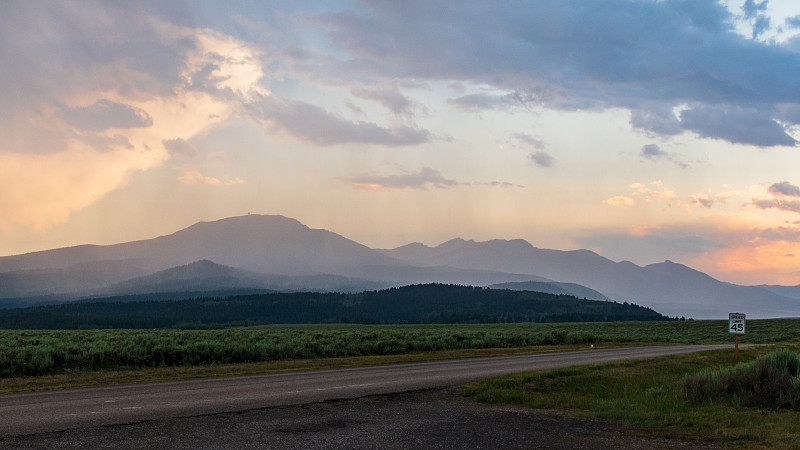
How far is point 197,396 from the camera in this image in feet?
52.9

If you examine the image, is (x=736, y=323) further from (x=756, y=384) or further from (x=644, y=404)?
(x=644, y=404)

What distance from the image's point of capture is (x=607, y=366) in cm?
2514

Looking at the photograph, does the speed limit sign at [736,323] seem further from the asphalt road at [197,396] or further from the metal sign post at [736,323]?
the asphalt road at [197,396]

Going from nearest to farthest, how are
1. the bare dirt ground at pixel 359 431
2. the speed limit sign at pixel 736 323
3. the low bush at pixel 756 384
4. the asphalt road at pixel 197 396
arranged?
the bare dirt ground at pixel 359 431 → the asphalt road at pixel 197 396 → the low bush at pixel 756 384 → the speed limit sign at pixel 736 323

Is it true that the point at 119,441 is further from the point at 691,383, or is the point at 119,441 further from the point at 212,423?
the point at 691,383

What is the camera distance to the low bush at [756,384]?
1611 centimetres

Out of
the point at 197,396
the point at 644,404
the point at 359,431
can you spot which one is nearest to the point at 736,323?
the point at 644,404

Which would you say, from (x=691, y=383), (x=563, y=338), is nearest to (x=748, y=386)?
(x=691, y=383)

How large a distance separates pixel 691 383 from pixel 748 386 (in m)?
1.44

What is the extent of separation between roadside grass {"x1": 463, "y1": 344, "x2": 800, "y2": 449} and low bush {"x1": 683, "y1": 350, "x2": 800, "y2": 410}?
341 millimetres

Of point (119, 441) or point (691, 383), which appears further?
point (691, 383)

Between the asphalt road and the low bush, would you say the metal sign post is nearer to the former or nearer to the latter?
the low bush

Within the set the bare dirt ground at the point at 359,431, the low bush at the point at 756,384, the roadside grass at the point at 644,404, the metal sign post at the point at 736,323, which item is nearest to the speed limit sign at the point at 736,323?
the metal sign post at the point at 736,323

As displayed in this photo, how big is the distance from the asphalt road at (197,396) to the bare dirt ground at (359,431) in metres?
0.81
